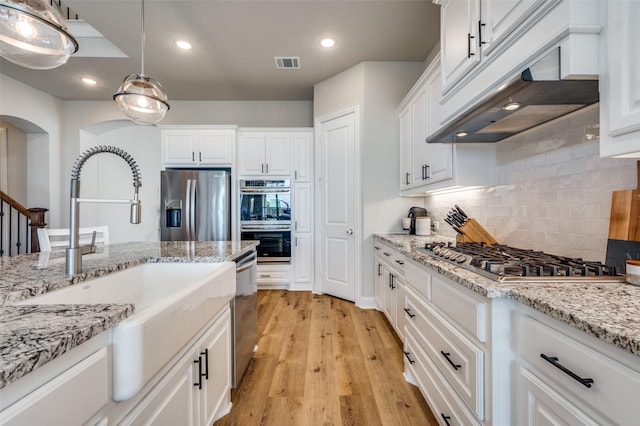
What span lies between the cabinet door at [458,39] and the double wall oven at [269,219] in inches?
108

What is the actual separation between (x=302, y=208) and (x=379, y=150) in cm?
140

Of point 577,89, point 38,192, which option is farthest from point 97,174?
point 577,89

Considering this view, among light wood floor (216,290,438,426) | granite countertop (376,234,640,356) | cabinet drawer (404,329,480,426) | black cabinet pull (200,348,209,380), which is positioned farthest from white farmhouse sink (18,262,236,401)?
cabinet drawer (404,329,480,426)

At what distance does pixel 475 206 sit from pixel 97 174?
603 cm

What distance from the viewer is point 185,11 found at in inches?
106

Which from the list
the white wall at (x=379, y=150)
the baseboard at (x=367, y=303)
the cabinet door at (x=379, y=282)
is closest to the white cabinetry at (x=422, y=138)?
the white wall at (x=379, y=150)

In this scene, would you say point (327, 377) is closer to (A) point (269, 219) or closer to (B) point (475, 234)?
(B) point (475, 234)

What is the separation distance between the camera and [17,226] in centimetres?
384

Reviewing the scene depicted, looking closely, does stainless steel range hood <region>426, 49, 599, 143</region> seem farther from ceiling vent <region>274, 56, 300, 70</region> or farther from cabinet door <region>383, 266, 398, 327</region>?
ceiling vent <region>274, 56, 300, 70</region>

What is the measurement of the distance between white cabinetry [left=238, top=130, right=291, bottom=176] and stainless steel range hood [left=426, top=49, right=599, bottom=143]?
8.88 feet

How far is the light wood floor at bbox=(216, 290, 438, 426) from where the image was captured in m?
1.64

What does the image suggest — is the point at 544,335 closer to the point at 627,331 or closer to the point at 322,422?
the point at 627,331

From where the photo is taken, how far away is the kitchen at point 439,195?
134 centimetres

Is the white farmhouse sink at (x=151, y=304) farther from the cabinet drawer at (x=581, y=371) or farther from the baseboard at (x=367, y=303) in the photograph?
the baseboard at (x=367, y=303)
